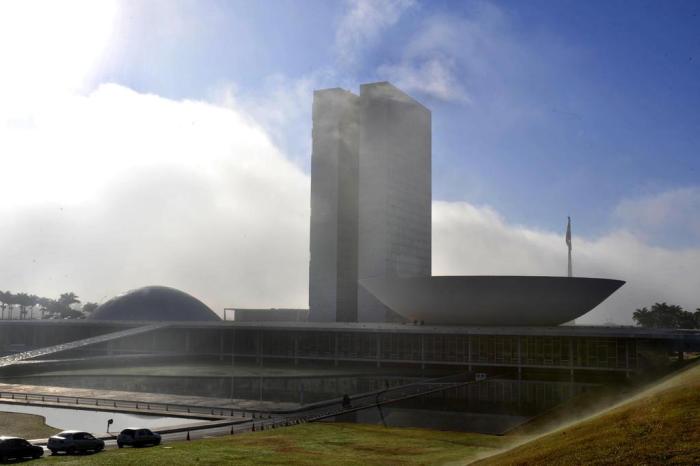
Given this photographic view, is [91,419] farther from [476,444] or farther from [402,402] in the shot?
[476,444]

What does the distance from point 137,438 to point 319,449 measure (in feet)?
30.0

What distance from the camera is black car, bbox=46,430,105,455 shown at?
1220 inches

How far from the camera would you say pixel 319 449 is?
103ft

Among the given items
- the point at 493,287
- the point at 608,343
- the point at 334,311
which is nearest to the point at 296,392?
the point at 493,287

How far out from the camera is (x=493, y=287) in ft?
273

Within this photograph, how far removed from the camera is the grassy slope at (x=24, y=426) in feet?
128

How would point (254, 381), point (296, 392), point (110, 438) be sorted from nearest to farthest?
point (110, 438)
point (296, 392)
point (254, 381)

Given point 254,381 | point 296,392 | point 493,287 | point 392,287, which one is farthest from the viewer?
point 392,287

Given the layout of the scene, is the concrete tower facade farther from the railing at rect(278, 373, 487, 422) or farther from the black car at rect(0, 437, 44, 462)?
the black car at rect(0, 437, 44, 462)

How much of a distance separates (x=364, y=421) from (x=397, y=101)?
13265 centimetres

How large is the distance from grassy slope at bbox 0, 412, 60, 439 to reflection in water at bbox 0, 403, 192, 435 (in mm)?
496

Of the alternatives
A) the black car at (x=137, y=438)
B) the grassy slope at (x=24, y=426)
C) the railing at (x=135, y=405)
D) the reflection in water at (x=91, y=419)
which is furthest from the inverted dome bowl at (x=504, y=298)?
the black car at (x=137, y=438)

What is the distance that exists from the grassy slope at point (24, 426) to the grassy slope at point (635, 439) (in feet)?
89.9

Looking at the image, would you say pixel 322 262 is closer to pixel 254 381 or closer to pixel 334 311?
pixel 334 311
